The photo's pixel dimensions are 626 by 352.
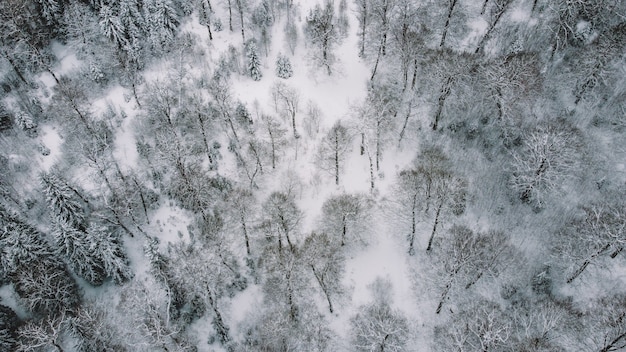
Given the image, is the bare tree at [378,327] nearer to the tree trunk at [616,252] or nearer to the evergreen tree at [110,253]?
the tree trunk at [616,252]

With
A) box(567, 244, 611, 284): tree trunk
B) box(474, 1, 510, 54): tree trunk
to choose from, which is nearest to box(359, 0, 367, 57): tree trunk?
box(474, 1, 510, 54): tree trunk

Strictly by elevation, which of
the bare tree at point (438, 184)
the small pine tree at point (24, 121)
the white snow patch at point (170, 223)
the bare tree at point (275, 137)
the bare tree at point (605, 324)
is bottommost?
the bare tree at point (605, 324)

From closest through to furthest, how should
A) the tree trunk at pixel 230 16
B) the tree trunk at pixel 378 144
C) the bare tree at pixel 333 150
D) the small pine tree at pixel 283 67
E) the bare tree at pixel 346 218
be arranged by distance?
the bare tree at pixel 346 218, the tree trunk at pixel 378 144, the bare tree at pixel 333 150, the small pine tree at pixel 283 67, the tree trunk at pixel 230 16

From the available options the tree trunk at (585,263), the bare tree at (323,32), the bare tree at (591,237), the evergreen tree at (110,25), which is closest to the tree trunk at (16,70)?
the evergreen tree at (110,25)

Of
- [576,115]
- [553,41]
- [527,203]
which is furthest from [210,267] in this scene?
[553,41]

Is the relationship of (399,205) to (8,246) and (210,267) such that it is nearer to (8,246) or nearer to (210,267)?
(210,267)

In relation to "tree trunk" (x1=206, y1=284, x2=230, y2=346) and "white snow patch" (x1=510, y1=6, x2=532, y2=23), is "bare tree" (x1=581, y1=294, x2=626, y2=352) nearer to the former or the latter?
"white snow patch" (x1=510, y1=6, x2=532, y2=23)

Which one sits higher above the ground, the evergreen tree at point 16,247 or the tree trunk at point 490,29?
the tree trunk at point 490,29
